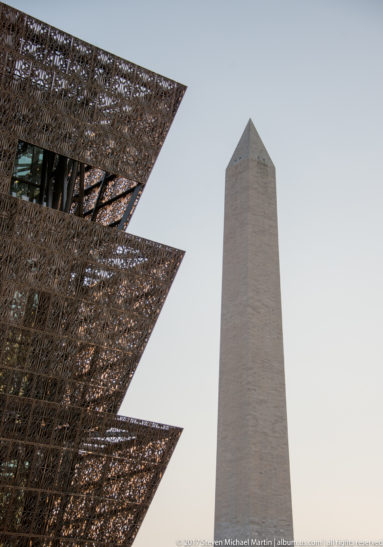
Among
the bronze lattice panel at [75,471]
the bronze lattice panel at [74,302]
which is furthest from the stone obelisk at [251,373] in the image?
the bronze lattice panel at [75,471]

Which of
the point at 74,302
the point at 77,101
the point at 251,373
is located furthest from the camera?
the point at 77,101

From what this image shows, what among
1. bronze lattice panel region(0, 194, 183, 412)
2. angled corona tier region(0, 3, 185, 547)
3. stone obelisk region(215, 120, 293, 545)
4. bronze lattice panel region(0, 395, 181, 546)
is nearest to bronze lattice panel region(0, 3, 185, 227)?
angled corona tier region(0, 3, 185, 547)

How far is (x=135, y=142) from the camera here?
18.1 meters

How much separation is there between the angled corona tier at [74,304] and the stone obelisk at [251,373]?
5.58ft

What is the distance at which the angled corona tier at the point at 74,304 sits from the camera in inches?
649

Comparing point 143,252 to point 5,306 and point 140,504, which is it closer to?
point 5,306

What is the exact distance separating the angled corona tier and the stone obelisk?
5.58 feet

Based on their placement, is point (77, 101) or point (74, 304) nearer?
point (74, 304)

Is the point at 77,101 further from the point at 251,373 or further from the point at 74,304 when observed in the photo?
the point at 251,373

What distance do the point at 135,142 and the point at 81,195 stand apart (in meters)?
2.16

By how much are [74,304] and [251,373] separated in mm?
3926

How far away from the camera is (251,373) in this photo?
16.5m

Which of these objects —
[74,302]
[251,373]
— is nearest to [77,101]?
[74,302]

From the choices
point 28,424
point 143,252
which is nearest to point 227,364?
point 143,252
